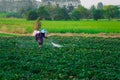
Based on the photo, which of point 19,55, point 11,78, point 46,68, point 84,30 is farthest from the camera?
point 84,30

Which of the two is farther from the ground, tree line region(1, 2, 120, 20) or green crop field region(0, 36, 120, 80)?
green crop field region(0, 36, 120, 80)

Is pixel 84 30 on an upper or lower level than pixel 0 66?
lower

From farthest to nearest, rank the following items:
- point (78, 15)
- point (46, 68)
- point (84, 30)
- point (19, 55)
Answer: point (78, 15)
point (84, 30)
point (19, 55)
point (46, 68)

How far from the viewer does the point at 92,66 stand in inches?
696

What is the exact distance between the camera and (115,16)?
115500 millimetres

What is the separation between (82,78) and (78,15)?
3762 inches

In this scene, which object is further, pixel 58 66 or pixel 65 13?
pixel 65 13

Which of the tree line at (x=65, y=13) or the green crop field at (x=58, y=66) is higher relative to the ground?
the green crop field at (x=58, y=66)

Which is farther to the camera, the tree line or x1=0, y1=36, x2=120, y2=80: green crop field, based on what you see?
the tree line

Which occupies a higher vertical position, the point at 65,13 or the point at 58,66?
the point at 58,66

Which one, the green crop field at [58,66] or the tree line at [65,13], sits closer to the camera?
the green crop field at [58,66]

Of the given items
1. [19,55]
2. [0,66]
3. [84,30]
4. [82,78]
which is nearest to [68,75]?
[82,78]

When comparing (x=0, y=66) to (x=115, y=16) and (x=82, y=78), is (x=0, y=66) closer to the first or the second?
(x=82, y=78)

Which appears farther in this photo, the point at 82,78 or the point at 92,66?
the point at 92,66
